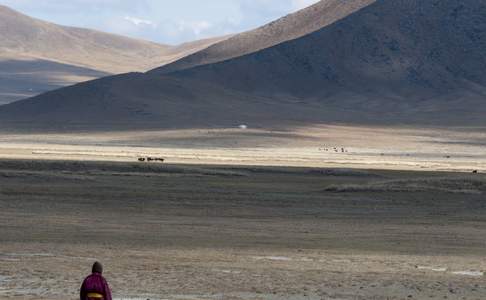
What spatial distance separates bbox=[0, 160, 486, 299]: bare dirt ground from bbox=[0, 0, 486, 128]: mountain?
71641 millimetres

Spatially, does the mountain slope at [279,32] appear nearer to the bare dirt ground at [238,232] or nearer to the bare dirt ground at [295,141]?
the bare dirt ground at [295,141]

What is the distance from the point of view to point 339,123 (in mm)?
113188

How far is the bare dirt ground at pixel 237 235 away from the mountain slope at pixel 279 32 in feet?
382

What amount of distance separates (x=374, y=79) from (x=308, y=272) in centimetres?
12443

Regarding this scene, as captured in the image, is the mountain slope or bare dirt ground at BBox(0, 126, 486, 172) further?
the mountain slope

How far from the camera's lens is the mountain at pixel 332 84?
118 m

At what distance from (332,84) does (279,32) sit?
24.3m

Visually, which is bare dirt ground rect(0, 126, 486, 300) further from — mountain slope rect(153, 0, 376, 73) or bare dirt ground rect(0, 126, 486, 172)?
mountain slope rect(153, 0, 376, 73)

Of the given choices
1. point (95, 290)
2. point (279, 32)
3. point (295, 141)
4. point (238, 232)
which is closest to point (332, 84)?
point (279, 32)

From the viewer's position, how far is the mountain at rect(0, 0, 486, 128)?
117875 mm

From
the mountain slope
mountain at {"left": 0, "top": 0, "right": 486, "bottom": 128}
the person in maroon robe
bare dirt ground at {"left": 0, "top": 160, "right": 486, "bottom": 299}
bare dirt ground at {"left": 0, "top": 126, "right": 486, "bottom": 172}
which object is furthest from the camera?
the mountain slope

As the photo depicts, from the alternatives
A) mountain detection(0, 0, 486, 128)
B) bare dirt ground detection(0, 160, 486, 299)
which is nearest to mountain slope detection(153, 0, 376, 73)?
mountain detection(0, 0, 486, 128)

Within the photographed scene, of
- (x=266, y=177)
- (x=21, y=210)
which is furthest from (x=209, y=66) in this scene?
(x=21, y=210)

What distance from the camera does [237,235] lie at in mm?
25078
